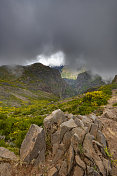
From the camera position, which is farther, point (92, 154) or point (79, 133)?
point (79, 133)

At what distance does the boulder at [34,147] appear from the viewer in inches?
171

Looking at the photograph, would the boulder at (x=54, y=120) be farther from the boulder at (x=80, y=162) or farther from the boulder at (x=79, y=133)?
the boulder at (x=80, y=162)

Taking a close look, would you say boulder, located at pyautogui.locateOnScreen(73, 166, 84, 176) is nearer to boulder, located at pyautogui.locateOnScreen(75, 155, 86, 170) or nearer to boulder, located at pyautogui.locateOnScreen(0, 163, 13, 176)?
boulder, located at pyautogui.locateOnScreen(75, 155, 86, 170)

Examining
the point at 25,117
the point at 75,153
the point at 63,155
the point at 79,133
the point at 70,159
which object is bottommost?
the point at 25,117

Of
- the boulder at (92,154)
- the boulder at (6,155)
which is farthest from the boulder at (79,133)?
the boulder at (6,155)

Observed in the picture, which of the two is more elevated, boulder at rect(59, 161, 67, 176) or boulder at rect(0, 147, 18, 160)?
boulder at rect(0, 147, 18, 160)

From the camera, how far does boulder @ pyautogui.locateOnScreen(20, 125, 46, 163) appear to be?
14.2 ft

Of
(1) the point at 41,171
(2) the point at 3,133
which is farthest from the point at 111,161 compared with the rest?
(2) the point at 3,133

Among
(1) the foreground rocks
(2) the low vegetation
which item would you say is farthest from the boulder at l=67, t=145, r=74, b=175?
(2) the low vegetation

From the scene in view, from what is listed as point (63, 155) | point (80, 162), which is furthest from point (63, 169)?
point (80, 162)

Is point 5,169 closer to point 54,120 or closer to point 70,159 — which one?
point 70,159

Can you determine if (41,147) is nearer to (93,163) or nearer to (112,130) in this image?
(93,163)

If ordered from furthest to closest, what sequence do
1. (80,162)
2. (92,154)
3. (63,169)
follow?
(92,154) → (80,162) → (63,169)

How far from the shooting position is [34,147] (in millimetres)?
4520
